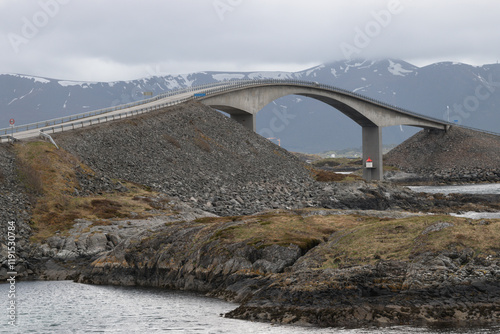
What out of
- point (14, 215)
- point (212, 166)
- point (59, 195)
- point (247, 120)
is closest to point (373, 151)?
point (247, 120)

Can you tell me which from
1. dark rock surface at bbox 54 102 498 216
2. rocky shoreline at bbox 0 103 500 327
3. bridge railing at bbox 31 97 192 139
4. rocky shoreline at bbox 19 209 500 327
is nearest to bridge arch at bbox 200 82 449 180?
bridge railing at bbox 31 97 192 139

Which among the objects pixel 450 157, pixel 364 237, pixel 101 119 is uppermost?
pixel 101 119

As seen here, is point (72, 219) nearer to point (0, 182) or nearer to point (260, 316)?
point (0, 182)

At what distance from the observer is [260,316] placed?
30312 mm

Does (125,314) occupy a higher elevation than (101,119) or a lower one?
lower

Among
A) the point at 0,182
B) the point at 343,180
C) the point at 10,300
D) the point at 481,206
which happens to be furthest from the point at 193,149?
the point at 10,300

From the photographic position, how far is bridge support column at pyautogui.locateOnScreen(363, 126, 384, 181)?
162 m

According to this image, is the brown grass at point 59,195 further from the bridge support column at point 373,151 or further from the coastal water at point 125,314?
the bridge support column at point 373,151

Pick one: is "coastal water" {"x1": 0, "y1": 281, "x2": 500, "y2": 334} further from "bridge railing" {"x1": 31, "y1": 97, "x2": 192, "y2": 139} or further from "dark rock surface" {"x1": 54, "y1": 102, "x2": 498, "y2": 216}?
"bridge railing" {"x1": 31, "y1": 97, "x2": 192, "y2": 139}

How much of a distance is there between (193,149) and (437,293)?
6706 centimetres

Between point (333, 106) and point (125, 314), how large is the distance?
416ft

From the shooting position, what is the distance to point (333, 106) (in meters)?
156

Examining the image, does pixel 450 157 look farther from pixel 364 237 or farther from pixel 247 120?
pixel 364 237

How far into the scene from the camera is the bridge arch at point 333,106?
391 ft
